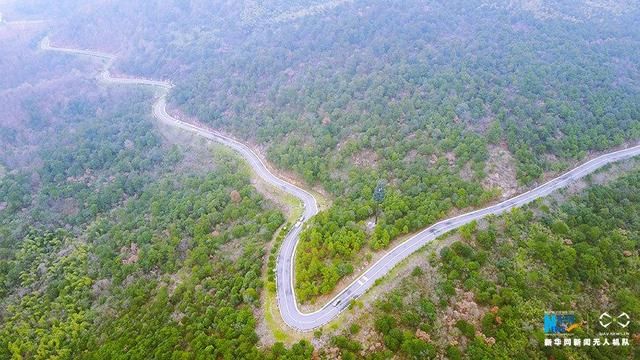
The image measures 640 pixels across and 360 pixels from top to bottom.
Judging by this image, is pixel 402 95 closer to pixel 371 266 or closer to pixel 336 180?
pixel 336 180

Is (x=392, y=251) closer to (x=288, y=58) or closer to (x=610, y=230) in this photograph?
(x=610, y=230)

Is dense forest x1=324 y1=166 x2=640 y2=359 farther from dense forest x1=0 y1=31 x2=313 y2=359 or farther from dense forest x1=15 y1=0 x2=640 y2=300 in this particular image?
dense forest x1=0 y1=31 x2=313 y2=359

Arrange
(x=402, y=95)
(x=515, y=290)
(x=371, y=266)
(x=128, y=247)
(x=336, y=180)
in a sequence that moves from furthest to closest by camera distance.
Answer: (x=402, y=95), (x=336, y=180), (x=128, y=247), (x=371, y=266), (x=515, y=290)

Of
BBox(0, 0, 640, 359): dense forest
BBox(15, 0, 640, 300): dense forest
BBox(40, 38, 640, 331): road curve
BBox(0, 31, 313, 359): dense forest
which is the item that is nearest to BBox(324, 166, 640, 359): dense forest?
BBox(0, 0, 640, 359): dense forest

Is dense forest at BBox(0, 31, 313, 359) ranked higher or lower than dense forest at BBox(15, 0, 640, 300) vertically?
lower

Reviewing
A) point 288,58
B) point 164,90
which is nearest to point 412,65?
A: point 288,58

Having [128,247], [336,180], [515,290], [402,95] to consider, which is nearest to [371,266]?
[515,290]

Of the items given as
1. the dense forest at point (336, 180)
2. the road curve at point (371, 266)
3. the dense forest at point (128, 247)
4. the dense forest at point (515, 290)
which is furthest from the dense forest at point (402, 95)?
the dense forest at point (128, 247)

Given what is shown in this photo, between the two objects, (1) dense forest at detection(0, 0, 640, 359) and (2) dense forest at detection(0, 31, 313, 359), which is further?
(2) dense forest at detection(0, 31, 313, 359)
